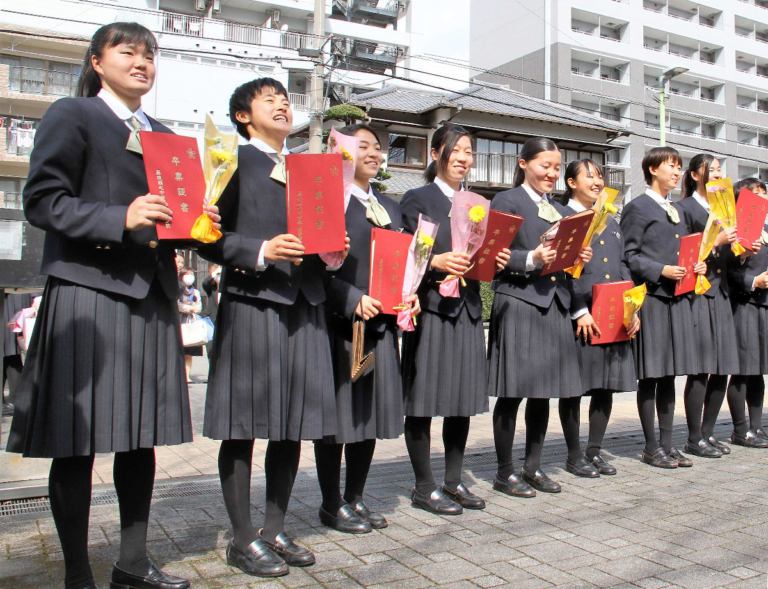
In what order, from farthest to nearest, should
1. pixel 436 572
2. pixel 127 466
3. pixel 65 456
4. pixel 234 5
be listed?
pixel 234 5
pixel 436 572
pixel 127 466
pixel 65 456

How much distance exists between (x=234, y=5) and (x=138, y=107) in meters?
33.2

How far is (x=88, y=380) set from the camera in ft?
8.39

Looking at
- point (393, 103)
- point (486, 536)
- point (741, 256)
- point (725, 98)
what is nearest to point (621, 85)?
point (725, 98)

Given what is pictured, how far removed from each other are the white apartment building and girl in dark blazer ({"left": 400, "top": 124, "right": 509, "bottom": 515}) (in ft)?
118

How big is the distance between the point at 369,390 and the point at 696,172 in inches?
145

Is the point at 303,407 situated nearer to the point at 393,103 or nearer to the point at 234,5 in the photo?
the point at 393,103

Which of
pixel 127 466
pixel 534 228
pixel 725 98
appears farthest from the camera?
pixel 725 98

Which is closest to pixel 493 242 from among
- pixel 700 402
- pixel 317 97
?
pixel 700 402

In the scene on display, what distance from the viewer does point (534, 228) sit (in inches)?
175

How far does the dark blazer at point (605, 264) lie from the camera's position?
4.96 meters

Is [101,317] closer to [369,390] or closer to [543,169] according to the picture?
[369,390]

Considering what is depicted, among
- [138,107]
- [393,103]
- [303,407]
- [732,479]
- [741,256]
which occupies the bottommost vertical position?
[732,479]

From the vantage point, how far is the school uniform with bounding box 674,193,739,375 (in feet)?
17.6

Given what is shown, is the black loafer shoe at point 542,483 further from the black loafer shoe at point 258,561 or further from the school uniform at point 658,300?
the black loafer shoe at point 258,561
